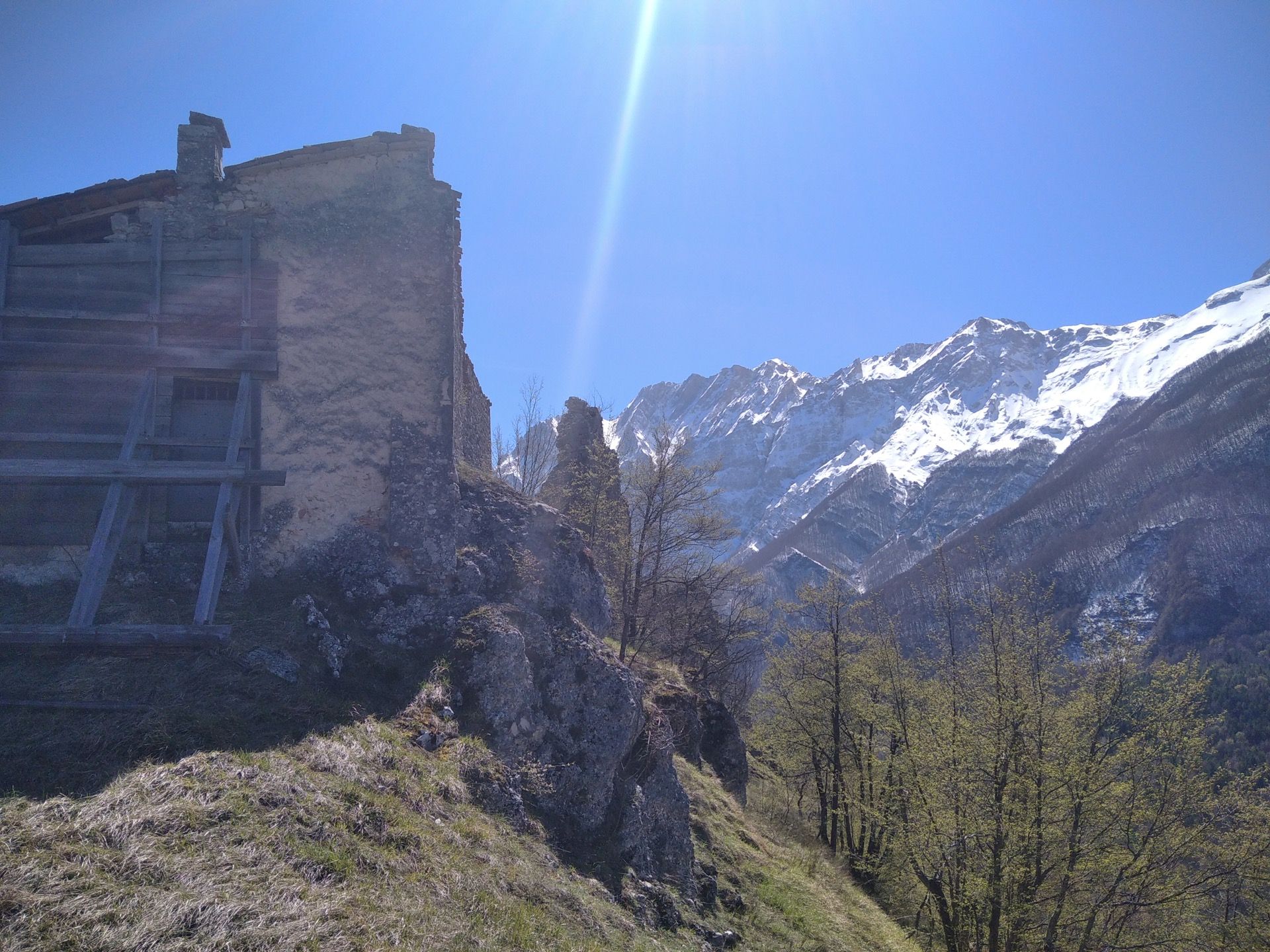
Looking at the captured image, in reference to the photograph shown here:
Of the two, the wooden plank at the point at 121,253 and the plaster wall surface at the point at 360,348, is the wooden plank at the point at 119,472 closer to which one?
the plaster wall surface at the point at 360,348

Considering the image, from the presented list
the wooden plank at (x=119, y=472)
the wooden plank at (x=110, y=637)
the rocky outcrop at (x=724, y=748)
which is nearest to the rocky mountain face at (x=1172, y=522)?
the rocky outcrop at (x=724, y=748)

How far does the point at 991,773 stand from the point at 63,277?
19.0 m

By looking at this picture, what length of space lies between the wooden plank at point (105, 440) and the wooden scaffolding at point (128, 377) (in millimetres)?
24

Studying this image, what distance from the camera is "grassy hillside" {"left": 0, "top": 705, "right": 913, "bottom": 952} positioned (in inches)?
231

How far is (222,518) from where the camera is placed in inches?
449

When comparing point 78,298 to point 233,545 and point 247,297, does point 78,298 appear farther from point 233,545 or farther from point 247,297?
point 233,545

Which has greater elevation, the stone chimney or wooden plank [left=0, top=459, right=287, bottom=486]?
the stone chimney

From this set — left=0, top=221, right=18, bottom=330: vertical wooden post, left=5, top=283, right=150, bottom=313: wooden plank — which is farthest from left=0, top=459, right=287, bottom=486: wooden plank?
left=0, top=221, right=18, bottom=330: vertical wooden post

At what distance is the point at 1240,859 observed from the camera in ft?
53.6

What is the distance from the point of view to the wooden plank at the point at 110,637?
31.6 feet

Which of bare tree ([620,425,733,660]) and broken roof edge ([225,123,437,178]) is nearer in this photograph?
broken roof edge ([225,123,437,178])

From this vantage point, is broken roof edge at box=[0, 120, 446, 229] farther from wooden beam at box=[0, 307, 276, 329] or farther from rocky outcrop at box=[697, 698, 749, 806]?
rocky outcrop at box=[697, 698, 749, 806]

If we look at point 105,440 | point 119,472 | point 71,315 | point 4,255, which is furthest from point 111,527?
point 4,255

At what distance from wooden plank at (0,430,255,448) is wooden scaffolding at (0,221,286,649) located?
24 millimetres
